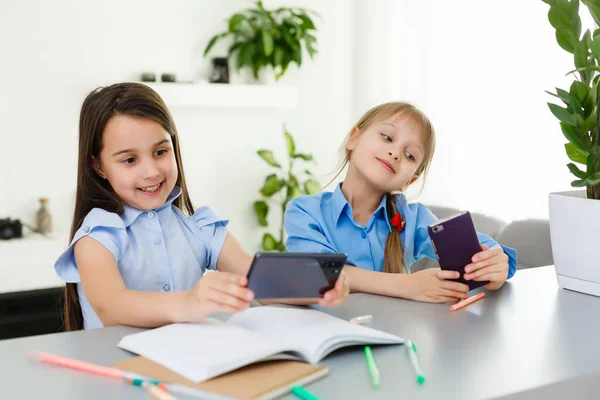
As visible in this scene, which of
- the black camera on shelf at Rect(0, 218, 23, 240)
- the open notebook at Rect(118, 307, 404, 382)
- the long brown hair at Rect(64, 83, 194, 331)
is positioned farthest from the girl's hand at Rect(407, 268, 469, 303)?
the black camera on shelf at Rect(0, 218, 23, 240)

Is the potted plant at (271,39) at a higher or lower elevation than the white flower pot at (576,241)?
higher

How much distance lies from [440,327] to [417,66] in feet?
11.0

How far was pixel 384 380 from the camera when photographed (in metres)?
0.96

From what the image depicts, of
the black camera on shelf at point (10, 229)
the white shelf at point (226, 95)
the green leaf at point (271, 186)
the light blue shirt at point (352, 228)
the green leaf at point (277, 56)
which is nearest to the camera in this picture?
the light blue shirt at point (352, 228)

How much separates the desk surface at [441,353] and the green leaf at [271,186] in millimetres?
3098

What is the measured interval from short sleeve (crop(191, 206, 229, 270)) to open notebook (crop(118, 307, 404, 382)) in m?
0.47

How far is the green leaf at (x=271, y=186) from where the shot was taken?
179 inches

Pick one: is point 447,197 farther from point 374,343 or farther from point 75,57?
point 374,343

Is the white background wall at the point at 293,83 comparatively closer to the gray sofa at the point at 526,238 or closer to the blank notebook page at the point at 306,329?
the gray sofa at the point at 526,238

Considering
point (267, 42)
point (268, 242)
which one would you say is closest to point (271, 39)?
point (267, 42)

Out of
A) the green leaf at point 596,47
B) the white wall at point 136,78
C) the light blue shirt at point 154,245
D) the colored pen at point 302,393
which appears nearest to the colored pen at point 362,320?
the colored pen at point 302,393

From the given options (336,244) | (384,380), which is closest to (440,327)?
(384,380)

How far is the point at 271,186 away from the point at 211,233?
2.87 metres

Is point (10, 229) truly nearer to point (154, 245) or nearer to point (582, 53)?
point (154, 245)
